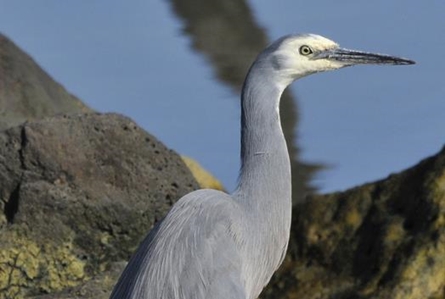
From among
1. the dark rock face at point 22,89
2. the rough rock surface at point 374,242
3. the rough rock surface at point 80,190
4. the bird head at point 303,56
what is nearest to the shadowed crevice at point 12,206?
the rough rock surface at point 80,190

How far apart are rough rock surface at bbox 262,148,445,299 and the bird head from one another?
946 millimetres

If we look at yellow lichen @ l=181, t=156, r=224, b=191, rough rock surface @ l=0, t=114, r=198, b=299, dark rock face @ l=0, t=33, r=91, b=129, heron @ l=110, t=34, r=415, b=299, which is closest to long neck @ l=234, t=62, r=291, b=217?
heron @ l=110, t=34, r=415, b=299

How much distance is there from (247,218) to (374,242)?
106 centimetres

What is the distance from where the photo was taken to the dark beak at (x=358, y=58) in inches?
224

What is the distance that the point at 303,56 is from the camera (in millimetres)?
5629

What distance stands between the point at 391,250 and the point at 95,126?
1.30 m

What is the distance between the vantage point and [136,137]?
23.1 feet

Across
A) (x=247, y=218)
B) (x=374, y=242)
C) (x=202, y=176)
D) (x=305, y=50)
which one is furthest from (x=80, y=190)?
(x=202, y=176)

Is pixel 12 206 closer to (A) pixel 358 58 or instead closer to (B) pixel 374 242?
(B) pixel 374 242

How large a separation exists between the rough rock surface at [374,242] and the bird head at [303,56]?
3.10ft

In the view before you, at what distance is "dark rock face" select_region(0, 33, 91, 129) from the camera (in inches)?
331

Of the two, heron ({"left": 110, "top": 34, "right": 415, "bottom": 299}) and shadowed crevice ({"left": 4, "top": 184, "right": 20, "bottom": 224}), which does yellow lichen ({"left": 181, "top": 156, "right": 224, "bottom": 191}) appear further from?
heron ({"left": 110, "top": 34, "right": 415, "bottom": 299})

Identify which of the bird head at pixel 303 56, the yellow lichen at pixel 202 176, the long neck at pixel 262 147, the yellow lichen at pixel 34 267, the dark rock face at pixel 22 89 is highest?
the bird head at pixel 303 56

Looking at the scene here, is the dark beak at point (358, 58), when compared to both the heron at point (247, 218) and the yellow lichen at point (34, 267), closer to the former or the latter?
the heron at point (247, 218)
